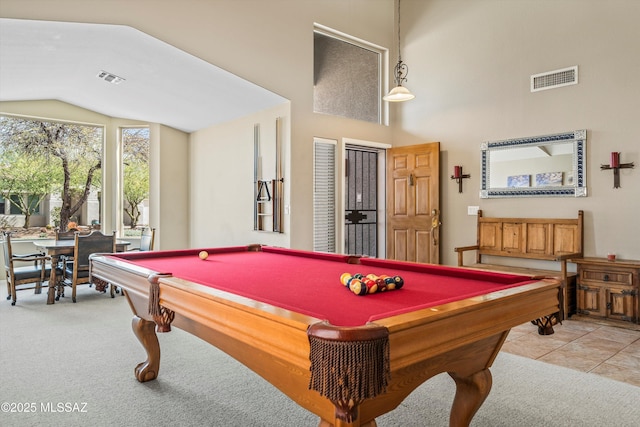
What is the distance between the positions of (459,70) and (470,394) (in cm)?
496

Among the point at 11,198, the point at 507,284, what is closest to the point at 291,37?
the point at 507,284

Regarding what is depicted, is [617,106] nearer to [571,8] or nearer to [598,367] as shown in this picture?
[571,8]

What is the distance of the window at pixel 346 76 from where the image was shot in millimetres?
6051

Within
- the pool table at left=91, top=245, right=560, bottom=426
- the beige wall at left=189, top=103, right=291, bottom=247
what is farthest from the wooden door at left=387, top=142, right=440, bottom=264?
the pool table at left=91, top=245, right=560, bottom=426

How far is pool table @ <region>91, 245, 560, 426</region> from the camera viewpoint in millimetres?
1062

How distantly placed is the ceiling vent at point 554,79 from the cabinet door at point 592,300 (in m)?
2.29

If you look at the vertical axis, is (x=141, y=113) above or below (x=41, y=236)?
above

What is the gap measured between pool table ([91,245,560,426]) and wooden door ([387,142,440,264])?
348 centimetres

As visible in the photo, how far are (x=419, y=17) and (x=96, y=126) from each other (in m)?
5.66

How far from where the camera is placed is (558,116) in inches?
190

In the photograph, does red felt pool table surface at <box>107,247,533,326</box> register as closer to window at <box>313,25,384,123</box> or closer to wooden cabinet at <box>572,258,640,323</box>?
wooden cabinet at <box>572,258,640,323</box>

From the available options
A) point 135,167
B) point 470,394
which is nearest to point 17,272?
point 135,167

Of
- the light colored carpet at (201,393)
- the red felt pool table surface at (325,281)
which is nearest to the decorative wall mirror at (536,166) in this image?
the light colored carpet at (201,393)

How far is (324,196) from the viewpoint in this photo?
5.91m
